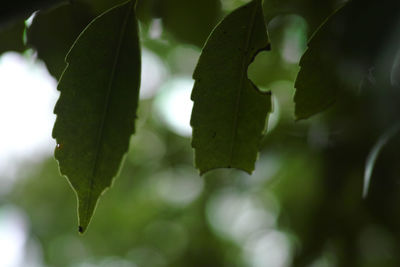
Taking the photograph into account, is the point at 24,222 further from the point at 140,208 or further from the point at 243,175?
the point at 243,175

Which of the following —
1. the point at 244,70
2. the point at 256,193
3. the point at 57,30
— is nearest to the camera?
the point at 244,70

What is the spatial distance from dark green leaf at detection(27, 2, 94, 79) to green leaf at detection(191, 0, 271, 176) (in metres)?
0.25

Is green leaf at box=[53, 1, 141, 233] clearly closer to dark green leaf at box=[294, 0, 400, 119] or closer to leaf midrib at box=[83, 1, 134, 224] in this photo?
leaf midrib at box=[83, 1, 134, 224]

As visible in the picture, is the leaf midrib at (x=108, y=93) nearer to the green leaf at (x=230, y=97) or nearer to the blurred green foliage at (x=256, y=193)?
the green leaf at (x=230, y=97)

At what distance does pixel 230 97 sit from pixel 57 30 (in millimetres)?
288

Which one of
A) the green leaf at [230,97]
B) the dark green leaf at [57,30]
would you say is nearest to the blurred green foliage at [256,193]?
the dark green leaf at [57,30]

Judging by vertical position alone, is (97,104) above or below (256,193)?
above

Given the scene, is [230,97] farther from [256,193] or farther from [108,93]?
[256,193]

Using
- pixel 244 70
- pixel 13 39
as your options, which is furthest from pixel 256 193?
pixel 244 70

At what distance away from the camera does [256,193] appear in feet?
4.83

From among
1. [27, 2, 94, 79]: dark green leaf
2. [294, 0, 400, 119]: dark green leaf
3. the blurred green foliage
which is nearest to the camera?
[294, 0, 400, 119]: dark green leaf

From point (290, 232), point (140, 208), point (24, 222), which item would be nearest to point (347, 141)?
point (290, 232)

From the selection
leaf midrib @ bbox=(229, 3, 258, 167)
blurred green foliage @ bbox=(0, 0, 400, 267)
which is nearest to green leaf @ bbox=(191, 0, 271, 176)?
leaf midrib @ bbox=(229, 3, 258, 167)

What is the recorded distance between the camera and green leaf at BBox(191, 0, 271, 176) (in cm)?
48
